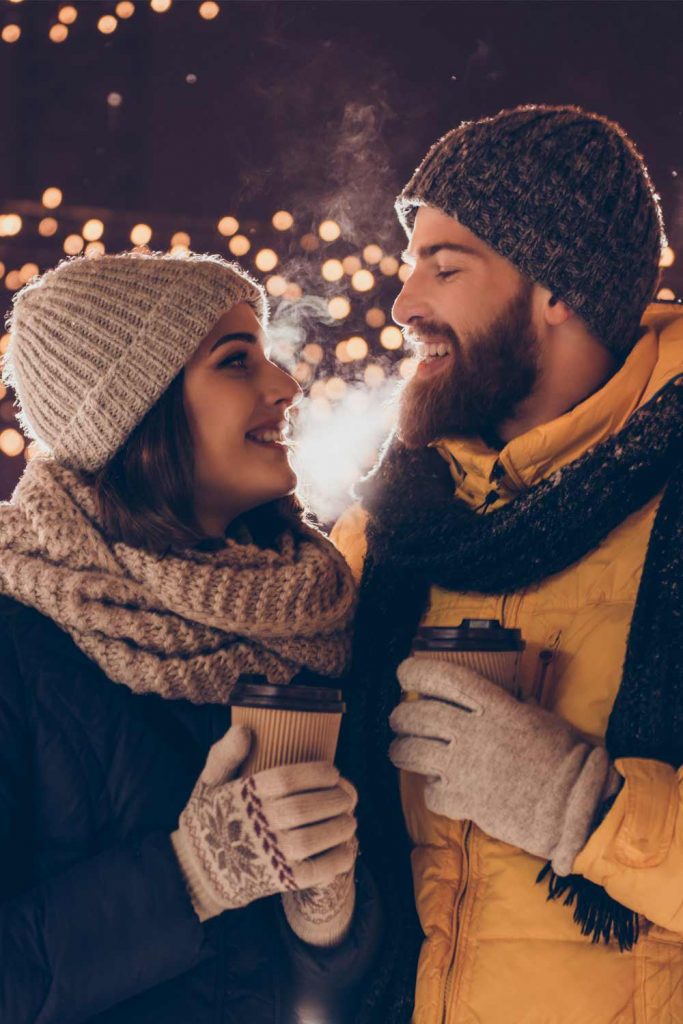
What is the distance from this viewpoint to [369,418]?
129 inches

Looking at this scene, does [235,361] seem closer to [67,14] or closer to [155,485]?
[155,485]

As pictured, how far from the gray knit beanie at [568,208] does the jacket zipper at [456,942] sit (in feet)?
2.87

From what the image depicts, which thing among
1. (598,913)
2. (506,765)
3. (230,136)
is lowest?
(598,913)

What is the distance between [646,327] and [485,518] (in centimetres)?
48

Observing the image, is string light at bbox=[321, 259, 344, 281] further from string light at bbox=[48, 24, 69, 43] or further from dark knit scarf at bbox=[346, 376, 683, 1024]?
dark knit scarf at bbox=[346, 376, 683, 1024]

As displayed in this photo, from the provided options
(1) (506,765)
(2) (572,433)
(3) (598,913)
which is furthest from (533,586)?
(3) (598,913)

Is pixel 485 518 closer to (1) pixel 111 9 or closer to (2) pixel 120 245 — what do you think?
(2) pixel 120 245

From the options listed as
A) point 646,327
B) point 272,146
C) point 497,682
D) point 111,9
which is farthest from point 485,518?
point 111,9

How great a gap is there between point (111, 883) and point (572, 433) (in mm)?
921

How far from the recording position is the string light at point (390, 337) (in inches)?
127

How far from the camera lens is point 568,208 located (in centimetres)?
188

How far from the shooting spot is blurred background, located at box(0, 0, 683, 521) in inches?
123

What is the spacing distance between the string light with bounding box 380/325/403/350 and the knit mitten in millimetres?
2010

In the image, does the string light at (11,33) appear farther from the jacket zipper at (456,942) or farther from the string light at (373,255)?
the jacket zipper at (456,942)
